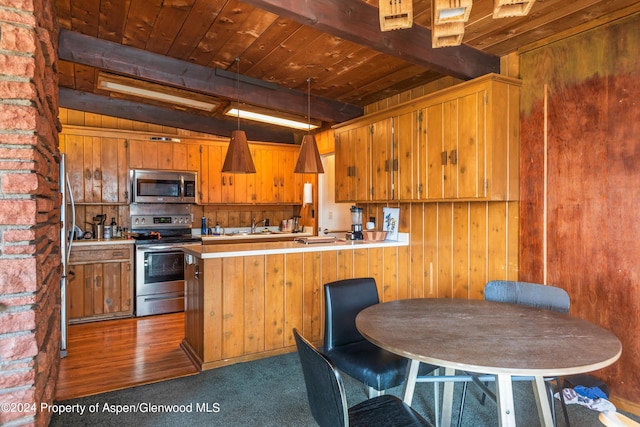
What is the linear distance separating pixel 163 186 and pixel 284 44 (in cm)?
292

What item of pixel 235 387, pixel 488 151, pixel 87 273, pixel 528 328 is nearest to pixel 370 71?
pixel 488 151

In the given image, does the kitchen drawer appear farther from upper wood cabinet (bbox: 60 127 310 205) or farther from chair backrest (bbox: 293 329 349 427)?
chair backrest (bbox: 293 329 349 427)

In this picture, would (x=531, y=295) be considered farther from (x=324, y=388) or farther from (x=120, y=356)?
(x=120, y=356)

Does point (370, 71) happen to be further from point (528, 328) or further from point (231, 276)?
point (528, 328)

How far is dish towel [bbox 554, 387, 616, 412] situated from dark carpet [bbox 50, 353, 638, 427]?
0.04m

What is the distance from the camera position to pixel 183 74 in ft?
11.4

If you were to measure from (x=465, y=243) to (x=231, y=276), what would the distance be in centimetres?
201

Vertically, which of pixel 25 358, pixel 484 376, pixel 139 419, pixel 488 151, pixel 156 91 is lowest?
pixel 139 419

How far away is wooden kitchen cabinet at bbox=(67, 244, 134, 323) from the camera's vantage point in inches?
171

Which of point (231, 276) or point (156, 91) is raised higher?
point (156, 91)

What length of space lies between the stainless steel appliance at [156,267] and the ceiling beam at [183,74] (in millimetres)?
2081

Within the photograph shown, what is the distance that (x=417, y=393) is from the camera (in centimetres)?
261

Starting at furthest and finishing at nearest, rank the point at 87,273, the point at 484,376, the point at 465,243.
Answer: the point at 87,273
the point at 465,243
the point at 484,376

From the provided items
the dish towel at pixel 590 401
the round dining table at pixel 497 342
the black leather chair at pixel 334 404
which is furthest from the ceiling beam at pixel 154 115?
the dish towel at pixel 590 401
